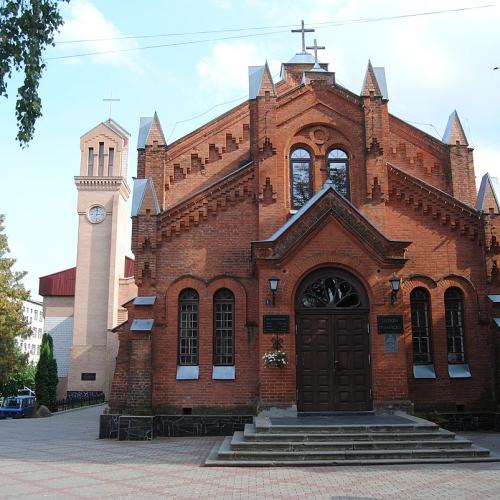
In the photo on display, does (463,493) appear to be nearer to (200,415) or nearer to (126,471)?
(126,471)

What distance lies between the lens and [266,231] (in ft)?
60.5

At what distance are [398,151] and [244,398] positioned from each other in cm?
1027

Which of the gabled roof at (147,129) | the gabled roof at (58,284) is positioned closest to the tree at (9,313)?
the gabled roof at (58,284)

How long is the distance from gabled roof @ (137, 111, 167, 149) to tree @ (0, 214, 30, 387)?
61.5 ft

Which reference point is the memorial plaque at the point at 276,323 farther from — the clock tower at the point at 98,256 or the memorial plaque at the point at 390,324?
the clock tower at the point at 98,256

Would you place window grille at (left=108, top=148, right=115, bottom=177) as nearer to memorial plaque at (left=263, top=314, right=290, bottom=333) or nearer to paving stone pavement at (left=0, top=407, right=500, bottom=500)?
memorial plaque at (left=263, top=314, right=290, bottom=333)

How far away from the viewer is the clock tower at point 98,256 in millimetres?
45438

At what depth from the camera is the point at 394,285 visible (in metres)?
16.8

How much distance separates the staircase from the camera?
499 inches

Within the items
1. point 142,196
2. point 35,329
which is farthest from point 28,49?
point 35,329

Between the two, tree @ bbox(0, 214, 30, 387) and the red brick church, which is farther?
tree @ bbox(0, 214, 30, 387)

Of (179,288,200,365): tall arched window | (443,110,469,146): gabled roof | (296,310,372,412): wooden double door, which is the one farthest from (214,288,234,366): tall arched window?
(443,110,469,146): gabled roof

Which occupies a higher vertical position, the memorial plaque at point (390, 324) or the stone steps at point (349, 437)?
the memorial plaque at point (390, 324)

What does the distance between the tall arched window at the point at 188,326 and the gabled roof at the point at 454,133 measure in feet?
34.7
